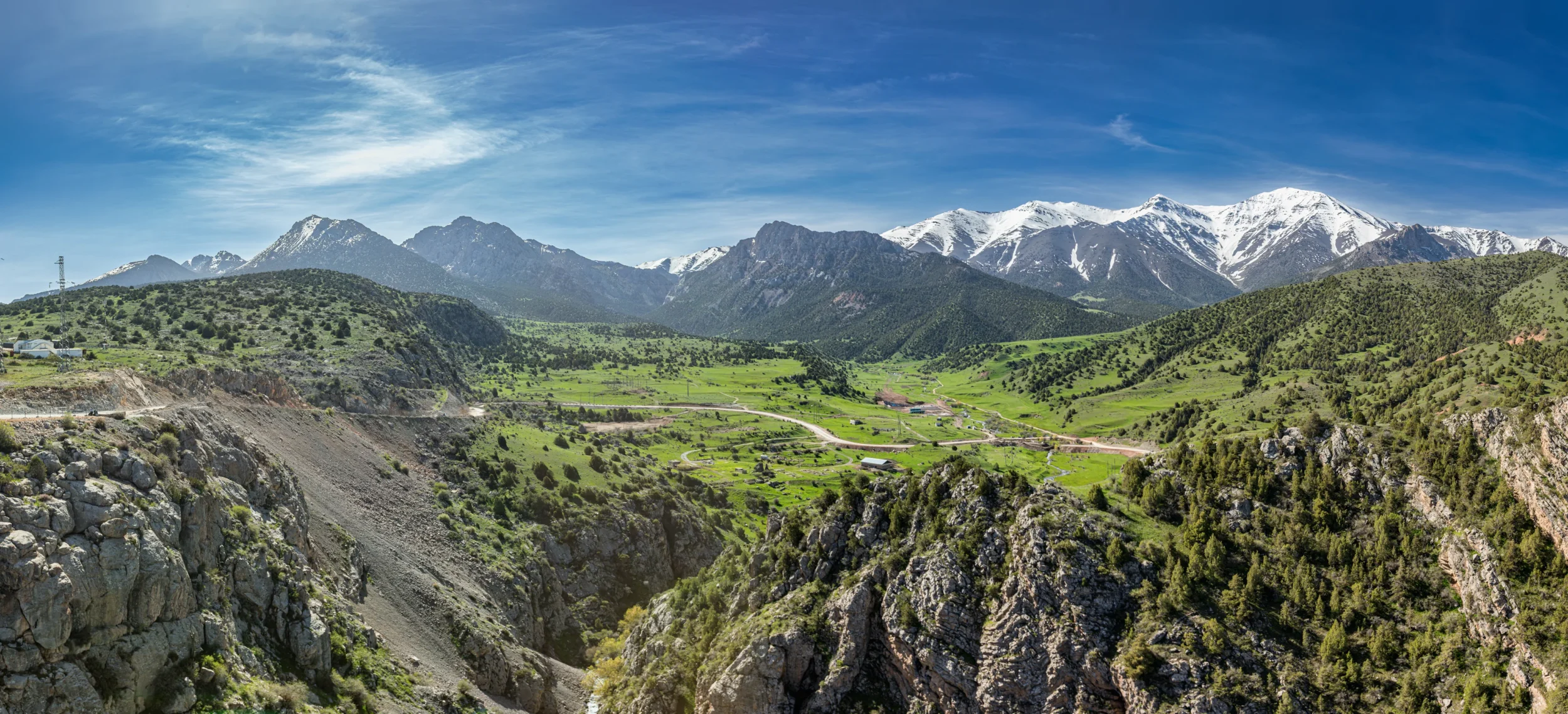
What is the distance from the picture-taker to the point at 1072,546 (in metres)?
47.9

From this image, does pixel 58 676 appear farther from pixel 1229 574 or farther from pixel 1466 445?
pixel 1466 445

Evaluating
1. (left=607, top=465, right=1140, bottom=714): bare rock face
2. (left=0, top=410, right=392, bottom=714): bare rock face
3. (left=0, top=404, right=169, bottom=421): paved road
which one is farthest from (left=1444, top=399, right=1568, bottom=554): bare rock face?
(left=0, top=404, right=169, bottom=421): paved road

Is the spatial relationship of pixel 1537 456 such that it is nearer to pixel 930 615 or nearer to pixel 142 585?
pixel 930 615

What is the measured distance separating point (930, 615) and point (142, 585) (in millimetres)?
47219

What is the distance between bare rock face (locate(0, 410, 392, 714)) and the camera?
37.8m

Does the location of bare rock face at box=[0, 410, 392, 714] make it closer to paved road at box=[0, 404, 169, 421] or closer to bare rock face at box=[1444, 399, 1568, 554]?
paved road at box=[0, 404, 169, 421]

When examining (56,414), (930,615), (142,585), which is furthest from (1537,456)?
(56,414)

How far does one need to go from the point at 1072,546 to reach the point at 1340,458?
1929 centimetres

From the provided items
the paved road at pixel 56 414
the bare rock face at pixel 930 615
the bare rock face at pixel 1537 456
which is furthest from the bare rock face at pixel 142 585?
the bare rock face at pixel 1537 456

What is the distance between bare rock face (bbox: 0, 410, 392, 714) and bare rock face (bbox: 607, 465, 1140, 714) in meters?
30.0

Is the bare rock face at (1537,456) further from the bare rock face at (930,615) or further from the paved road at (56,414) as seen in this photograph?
the paved road at (56,414)

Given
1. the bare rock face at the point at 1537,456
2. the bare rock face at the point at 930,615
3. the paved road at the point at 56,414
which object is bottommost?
the bare rock face at the point at 930,615

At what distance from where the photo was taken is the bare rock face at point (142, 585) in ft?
124

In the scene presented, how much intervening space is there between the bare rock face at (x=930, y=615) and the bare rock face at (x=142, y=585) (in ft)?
98.4
